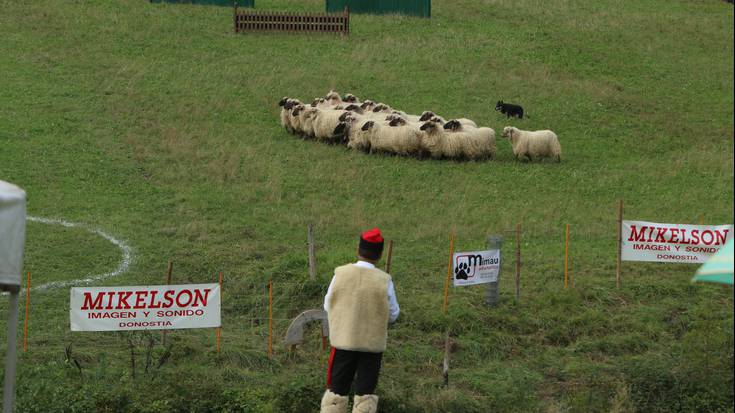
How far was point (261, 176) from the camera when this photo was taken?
68.6 ft

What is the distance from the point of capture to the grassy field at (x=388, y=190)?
10.9 metres

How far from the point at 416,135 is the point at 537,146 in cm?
260

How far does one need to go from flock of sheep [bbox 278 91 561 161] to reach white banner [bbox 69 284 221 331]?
11.5 m

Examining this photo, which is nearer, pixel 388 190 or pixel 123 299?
pixel 123 299

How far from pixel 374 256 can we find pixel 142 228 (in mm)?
10000

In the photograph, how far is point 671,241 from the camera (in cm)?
1441

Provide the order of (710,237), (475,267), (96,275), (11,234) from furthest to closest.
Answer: (96,275)
(710,237)
(475,267)
(11,234)

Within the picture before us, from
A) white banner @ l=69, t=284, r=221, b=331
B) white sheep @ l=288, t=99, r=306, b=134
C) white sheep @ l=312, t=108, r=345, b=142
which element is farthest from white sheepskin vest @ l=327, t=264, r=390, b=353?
white sheep @ l=288, t=99, r=306, b=134

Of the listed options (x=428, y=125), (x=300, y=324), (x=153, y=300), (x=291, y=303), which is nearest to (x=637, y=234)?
(x=291, y=303)

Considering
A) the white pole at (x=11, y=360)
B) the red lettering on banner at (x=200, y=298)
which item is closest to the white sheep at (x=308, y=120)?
the red lettering on banner at (x=200, y=298)

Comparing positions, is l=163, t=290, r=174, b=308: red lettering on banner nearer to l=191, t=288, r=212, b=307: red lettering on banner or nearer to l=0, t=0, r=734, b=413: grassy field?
l=191, t=288, r=212, b=307: red lettering on banner

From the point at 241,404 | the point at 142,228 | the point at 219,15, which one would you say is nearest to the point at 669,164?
the point at 142,228

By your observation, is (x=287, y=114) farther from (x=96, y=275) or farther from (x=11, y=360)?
(x=11, y=360)

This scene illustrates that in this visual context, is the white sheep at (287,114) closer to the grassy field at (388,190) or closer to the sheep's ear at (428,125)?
the grassy field at (388,190)
